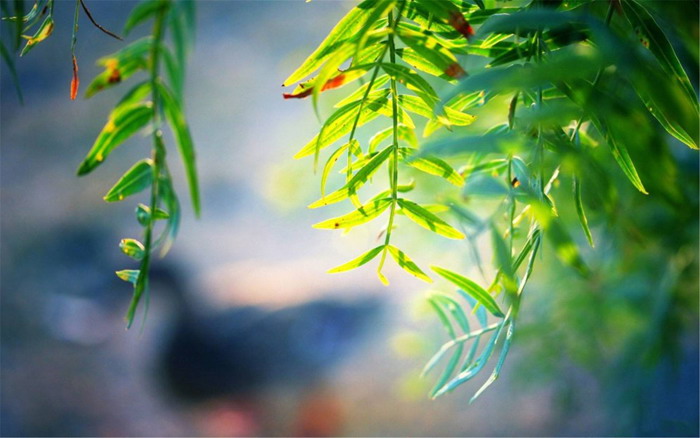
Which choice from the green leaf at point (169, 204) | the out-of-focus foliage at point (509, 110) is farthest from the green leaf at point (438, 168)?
the green leaf at point (169, 204)

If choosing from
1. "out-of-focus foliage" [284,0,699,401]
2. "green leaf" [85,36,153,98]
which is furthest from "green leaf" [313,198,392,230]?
"green leaf" [85,36,153,98]

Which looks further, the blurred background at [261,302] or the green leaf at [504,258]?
the blurred background at [261,302]

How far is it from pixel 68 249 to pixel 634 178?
108 inches

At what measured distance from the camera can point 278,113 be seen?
3020mm

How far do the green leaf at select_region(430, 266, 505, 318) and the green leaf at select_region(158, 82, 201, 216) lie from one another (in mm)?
115

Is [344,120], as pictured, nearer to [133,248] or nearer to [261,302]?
[133,248]

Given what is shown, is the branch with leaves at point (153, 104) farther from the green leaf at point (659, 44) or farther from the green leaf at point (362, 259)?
the green leaf at point (659, 44)

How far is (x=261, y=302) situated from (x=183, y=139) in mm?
1988

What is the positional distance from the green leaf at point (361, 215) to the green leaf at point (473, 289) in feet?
0.12

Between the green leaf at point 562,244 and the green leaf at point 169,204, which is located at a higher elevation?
the green leaf at point 169,204

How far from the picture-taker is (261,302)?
213cm

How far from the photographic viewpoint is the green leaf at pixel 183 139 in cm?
19

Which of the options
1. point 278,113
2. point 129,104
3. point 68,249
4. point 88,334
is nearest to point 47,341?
point 88,334

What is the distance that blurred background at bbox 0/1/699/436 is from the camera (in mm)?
790
